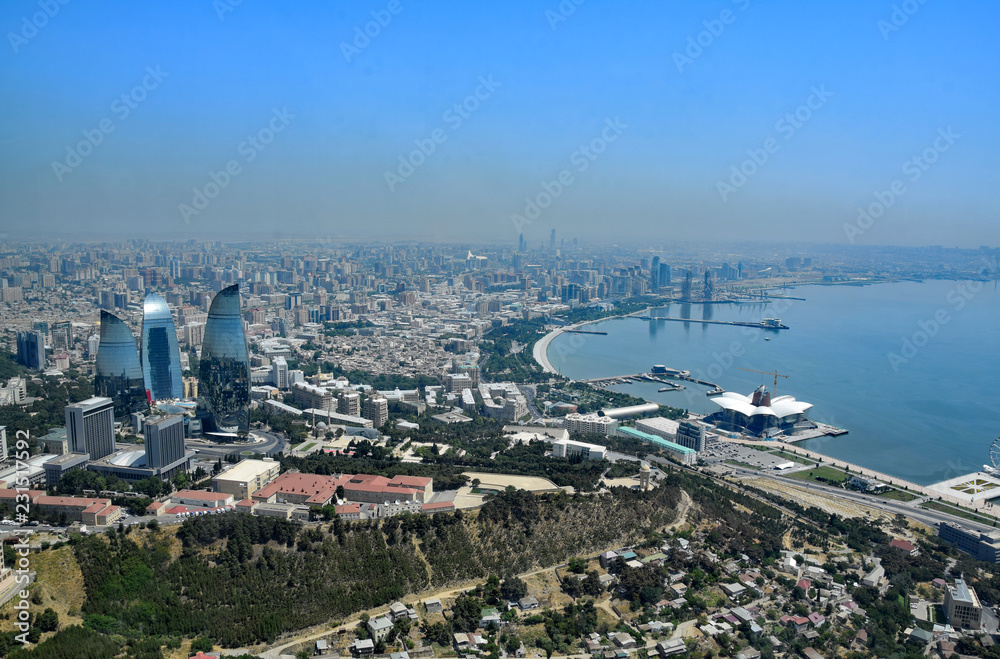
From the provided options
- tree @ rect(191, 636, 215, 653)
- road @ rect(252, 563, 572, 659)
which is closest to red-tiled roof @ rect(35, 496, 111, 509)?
tree @ rect(191, 636, 215, 653)

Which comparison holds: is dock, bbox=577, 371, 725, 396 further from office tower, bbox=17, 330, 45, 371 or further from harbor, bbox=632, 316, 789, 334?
office tower, bbox=17, 330, 45, 371

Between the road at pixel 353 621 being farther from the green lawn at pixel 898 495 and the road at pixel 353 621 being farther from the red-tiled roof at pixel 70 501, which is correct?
the green lawn at pixel 898 495

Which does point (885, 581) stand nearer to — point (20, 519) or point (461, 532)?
point (461, 532)

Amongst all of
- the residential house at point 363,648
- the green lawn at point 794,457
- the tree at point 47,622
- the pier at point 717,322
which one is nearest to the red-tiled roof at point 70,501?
the tree at point 47,622

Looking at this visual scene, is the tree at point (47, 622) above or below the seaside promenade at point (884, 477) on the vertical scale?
above

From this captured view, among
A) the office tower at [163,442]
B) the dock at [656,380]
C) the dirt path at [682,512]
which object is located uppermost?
the office tower at [163,442]

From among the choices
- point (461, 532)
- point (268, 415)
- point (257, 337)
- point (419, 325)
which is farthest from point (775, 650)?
point (419, 325)
